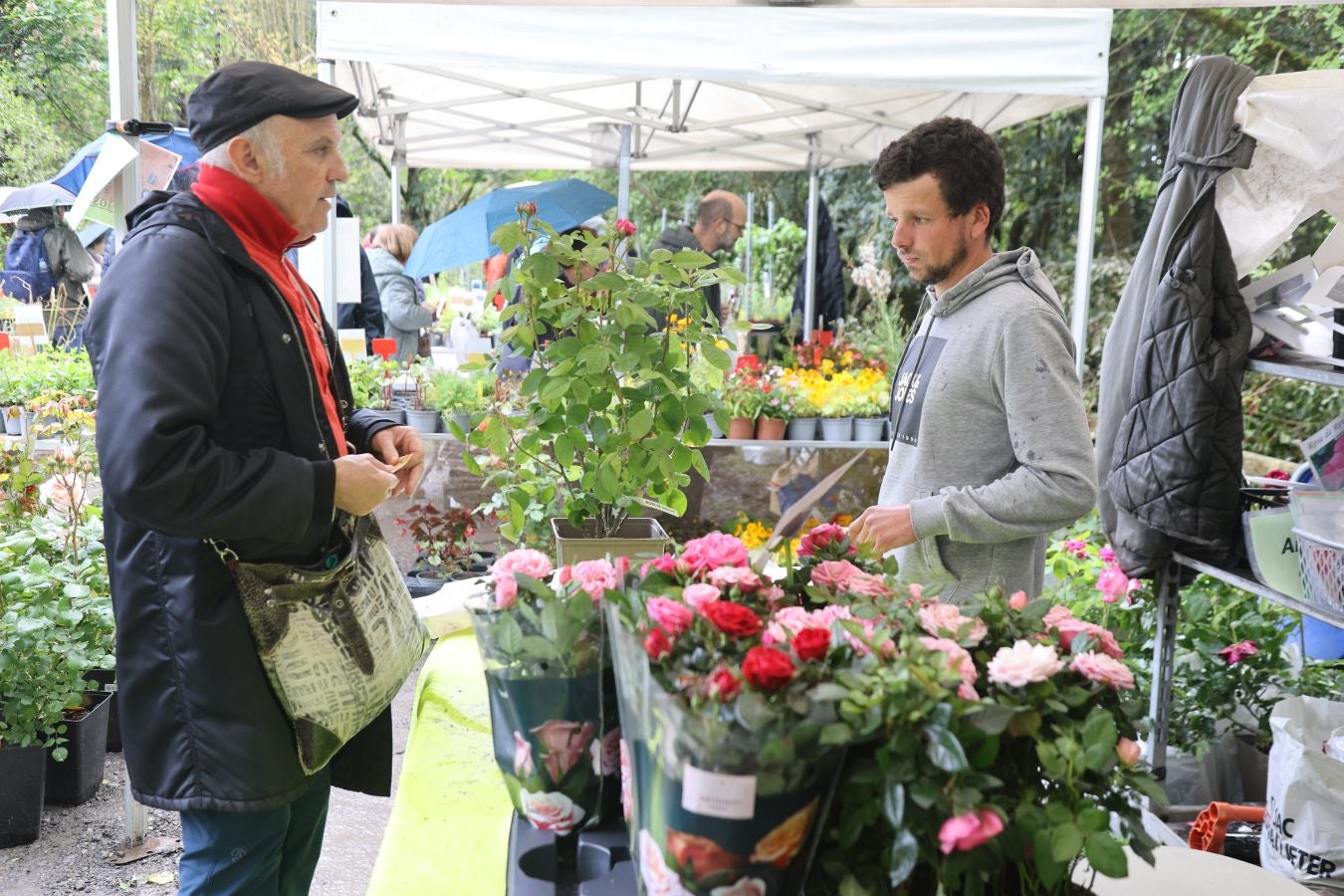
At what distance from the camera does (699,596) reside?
1.04 metres

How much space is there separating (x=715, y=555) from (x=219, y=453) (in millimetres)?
775

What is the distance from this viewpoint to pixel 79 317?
7.18 m

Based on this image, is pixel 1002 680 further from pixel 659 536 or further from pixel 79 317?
pixel 79 317

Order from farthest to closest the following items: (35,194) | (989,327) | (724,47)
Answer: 1. (35,194)
2. (724,47)
3. (989,327)

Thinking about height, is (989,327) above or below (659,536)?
above

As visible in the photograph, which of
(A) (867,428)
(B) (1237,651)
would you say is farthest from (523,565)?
(A) (867,428)

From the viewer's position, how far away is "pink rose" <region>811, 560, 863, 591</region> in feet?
4.03

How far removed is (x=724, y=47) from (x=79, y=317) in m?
5.29

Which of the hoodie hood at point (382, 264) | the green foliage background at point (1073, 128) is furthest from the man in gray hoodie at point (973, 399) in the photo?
the hoodie hood at point (382, 264)

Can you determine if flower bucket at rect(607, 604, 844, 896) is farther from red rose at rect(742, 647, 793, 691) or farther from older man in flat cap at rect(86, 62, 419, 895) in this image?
older man in flat cap at rect(86, 62, 419, 895)

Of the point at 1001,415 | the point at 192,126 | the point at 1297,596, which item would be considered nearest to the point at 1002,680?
the point at 1001,415

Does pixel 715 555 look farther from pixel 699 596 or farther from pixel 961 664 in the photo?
pixel 961 664

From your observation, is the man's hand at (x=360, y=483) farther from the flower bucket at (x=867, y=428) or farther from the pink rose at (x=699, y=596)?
the flower bucket at (x=867, y=428)

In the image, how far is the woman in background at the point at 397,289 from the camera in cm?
701
